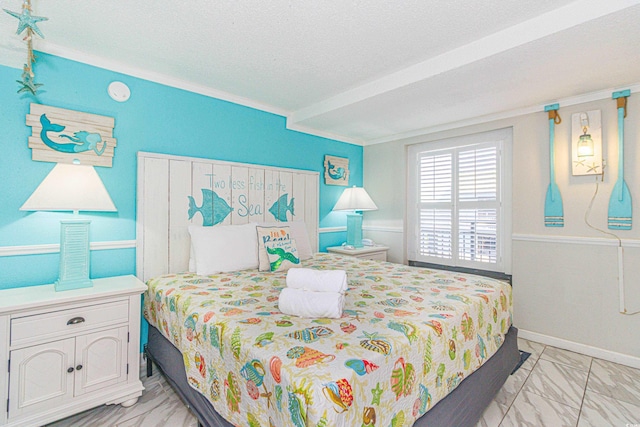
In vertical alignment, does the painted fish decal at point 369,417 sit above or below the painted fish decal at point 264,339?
below

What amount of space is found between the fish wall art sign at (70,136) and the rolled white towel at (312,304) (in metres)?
1.85

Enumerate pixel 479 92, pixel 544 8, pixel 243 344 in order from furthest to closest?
pixel 479 92 → pixel 544 8 → pixel 243 344

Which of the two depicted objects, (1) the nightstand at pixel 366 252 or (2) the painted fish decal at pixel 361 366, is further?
(1) the nightstand at pixel 366 252

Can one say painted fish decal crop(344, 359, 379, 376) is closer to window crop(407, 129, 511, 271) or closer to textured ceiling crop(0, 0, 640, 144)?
textured ceiling crop(0, 0, 640, 144)

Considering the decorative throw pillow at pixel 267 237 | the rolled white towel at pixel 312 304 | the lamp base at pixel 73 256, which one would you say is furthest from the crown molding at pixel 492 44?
the lamp base at pixel 73 256

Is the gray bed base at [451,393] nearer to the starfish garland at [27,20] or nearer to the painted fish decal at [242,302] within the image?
the painted fish decal at [242,302]

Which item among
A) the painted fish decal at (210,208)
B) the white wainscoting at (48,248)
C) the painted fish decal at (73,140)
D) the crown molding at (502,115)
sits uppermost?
the crown molding at (502,115)

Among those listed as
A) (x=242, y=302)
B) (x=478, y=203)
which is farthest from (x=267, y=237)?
(x=478, y=203)

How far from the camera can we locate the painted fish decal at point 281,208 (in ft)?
10.9

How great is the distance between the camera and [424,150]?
396cm

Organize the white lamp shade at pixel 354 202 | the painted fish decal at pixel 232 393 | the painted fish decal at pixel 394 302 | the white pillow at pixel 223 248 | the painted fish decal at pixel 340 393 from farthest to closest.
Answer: the white lamp shade at pixel 354 202
the white pillow at pixel 223 248
the painted fish decal at pixel 394 302
the painted fish decal at pixel 232 393
the painted fish decal at pixel 340 393

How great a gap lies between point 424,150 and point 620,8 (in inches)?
95.3

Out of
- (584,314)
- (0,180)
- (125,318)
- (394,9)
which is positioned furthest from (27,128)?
(584,314)

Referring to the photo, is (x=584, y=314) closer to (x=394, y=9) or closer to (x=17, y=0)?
(x=394, y=9)
